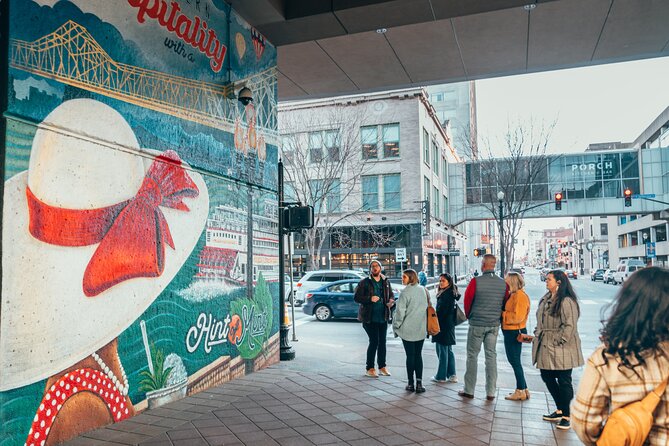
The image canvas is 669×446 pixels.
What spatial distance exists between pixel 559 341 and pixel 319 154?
24.3 metres

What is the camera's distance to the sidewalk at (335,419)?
556 cm

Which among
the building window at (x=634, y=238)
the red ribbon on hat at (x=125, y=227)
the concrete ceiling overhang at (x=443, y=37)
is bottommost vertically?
the red ribbon on hat at (x=125, y=227)

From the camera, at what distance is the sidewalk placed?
5.56 metres

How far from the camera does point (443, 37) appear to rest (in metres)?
10.2

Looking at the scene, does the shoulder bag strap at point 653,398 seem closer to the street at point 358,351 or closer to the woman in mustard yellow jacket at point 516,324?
the street at point 358,351

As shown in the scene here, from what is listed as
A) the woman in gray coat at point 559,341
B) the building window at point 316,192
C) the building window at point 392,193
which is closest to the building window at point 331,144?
the building window at point 316,192

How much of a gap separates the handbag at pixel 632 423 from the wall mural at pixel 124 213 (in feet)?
16.3

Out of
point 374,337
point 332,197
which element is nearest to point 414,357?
point 374,337

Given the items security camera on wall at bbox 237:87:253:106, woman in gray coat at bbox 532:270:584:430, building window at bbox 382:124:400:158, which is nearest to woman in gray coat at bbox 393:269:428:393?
woman in gray coat at bbox 532:270:584:430

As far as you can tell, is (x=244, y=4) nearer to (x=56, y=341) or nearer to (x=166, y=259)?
(x=166, y=259)

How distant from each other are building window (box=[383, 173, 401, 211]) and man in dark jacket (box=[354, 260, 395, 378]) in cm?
3071

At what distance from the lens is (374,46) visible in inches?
421

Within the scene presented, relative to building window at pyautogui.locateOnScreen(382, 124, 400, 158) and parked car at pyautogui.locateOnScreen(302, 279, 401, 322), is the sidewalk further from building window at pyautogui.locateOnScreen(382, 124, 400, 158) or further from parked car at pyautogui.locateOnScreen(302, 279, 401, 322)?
building window at pyautogui.locateOnScreen(382, 124, 400, 158)

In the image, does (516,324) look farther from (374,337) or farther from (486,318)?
(374,337)
